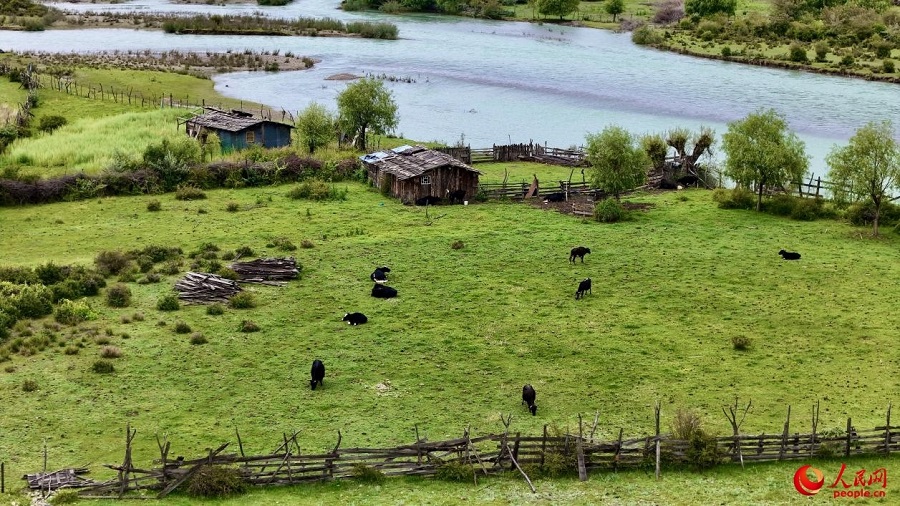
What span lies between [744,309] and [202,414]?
20824mm

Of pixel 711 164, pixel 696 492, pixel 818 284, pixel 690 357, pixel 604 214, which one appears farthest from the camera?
pixel 711 164

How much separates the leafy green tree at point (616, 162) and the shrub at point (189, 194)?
69.6ft

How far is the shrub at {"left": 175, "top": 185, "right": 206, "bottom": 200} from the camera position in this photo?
54250mm

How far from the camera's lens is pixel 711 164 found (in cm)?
6341

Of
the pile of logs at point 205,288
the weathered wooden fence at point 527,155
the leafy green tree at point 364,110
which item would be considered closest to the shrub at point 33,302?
the pile of logs at point 205,288

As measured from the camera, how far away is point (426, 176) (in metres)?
54.3

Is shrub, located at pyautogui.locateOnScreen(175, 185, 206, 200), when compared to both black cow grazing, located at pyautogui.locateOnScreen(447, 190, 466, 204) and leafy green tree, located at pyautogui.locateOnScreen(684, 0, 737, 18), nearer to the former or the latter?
black cow grazing, located at pyautogui.locateOnScreen(447, 190, 466, 204)

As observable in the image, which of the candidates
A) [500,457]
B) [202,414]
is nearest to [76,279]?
[202,414]

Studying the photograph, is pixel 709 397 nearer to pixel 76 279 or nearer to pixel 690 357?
pixel 690 357

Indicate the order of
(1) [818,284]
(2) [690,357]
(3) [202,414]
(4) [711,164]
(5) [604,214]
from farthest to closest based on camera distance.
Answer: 1. (4) [711,164]
2. (5) [604,214]
3. (1) [818,284]
4. (2) [690,357]
5. (3) [202,414]

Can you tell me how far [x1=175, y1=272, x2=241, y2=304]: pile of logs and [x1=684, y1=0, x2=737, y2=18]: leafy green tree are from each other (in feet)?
323

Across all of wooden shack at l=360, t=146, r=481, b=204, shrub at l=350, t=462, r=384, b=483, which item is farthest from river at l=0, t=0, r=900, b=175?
shrub at l=350, t=462, r=384, b=483

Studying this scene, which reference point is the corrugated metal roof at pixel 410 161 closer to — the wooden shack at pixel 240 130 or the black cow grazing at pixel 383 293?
the wooden shack at pixel 240 130

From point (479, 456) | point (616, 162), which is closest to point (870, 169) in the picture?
point (616, 162)
